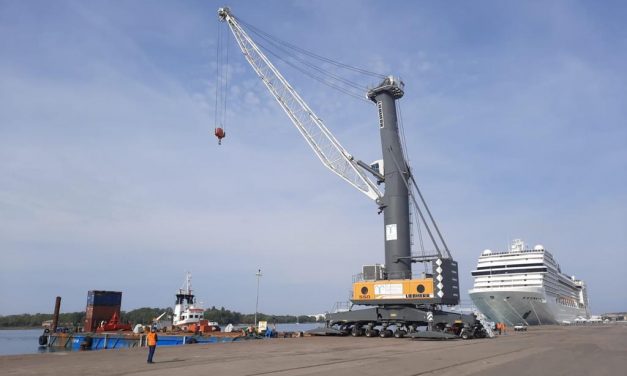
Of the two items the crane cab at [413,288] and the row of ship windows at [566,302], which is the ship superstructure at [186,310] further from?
the row of ship windows at [566,302]

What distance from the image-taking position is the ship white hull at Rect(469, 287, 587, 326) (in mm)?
72750

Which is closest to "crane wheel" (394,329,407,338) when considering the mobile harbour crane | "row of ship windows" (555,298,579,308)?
the mobile harbour crane

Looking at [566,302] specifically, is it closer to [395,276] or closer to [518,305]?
[518,305]

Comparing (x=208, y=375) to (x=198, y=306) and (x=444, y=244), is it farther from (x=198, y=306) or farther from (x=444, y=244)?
(x=198, y=306)

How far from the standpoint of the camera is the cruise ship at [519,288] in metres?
73.8

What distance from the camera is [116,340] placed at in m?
46.4

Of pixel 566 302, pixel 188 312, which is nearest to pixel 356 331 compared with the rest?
pixel 188 312

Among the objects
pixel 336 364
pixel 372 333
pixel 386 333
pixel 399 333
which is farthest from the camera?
pixel 372 333

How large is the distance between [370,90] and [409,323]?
23.4 m

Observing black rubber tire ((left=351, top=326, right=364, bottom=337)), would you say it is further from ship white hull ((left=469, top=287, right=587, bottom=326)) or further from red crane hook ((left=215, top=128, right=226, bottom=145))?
ship white hull ((left=469, top=287, right=587, bottom=326))

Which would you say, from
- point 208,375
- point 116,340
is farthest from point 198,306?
point 208,375

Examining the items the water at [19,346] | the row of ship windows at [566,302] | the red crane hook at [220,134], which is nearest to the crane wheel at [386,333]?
the red crane hook at [220,134]

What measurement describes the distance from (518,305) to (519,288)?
283 cm

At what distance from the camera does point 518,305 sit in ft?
242
